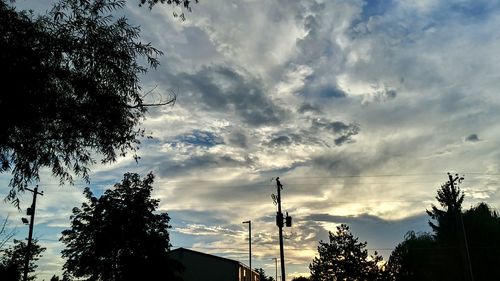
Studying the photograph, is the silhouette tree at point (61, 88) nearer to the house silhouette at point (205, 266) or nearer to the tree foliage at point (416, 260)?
the tree foliage at point (416, 260)

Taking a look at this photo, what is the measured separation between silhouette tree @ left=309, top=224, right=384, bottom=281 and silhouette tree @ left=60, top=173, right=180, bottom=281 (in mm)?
12473

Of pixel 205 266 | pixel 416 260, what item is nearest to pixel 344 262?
pixel 416 260

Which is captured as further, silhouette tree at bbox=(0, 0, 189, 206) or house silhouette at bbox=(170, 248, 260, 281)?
house silhouette at bbox=(170, 248, 260, 281)

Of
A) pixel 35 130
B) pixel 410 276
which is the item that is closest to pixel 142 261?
pixel 35 130

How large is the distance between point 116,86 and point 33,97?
183 cm

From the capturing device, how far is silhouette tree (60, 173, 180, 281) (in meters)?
29.3

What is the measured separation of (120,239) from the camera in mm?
29703

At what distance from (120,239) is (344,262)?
17415 mm

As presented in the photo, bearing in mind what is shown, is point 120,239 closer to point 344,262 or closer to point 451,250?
point 344,262

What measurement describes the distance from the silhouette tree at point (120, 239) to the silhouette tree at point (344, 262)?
1247cm

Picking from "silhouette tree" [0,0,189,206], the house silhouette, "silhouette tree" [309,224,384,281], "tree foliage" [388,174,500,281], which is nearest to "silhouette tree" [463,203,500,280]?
"tree foliage" [388,174,500,281]

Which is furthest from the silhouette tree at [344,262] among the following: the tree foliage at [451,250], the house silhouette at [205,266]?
the house silhouette at [205,266]

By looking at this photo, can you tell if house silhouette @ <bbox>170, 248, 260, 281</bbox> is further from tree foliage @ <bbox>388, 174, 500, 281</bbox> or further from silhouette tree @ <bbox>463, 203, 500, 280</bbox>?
silhouette tree @ <bbox>463, 203, 500, 280</bbox>

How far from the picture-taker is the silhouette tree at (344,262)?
33.0 m
